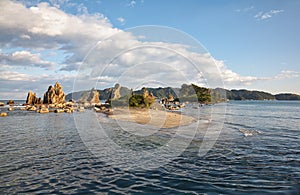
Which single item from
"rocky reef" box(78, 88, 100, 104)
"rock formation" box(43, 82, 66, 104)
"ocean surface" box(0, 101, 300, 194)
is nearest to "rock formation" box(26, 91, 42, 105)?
"rock formation" box(43, 82, 66, 104)

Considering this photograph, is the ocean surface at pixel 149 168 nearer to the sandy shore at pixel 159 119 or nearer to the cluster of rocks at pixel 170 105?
the sandy shore at pixel 159 119

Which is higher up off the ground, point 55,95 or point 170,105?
point 55,95

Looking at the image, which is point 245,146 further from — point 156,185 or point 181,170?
point 156,185

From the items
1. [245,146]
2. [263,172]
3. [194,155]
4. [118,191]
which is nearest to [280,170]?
[263,172]

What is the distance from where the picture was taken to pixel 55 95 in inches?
5098

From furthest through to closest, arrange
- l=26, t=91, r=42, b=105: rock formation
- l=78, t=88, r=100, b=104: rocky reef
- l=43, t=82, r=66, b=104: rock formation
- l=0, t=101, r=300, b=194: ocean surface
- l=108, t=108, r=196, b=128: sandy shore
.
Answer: l=26, t=91, r=42, b=105: rock formation < l=43, t=82, r=66, b=104: rock formation < l=78, t=88, r=100, b=104: rocky reef < l=108, t=108, r=196, b=128: sandy shore < l=0, t=101, r=300, b=194: ocean surface

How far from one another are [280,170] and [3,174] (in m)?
17.2

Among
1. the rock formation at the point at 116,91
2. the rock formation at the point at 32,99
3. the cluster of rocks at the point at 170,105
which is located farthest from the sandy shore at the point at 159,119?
the rock formation at the point at 32,99

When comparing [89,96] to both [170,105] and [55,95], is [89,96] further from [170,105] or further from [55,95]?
[55,95]

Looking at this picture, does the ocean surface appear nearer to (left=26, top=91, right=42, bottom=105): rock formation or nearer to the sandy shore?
the sandy shore

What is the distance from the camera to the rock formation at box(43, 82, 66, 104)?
12812 cm

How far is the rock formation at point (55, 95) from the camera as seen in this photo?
128125 mm

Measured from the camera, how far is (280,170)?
45.5 ft

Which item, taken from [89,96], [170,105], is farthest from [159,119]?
[170,105]
